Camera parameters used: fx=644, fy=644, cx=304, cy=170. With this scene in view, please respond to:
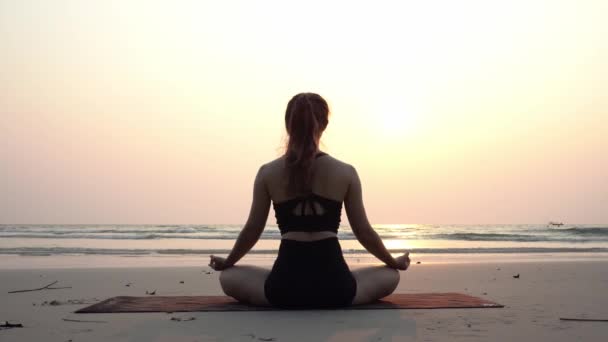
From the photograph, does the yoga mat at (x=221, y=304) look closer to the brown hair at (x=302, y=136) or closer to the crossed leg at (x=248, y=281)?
the crossed leg at (x=248, y=281)

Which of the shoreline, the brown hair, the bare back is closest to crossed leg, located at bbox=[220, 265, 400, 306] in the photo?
the bare back

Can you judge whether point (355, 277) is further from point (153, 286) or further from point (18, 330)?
point (153, 286)

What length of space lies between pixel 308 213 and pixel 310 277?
48cm

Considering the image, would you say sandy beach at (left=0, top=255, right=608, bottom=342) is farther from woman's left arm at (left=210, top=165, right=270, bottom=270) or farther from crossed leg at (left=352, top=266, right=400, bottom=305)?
woman's left arm at (left=210, top=165, right=270, bottom=270)

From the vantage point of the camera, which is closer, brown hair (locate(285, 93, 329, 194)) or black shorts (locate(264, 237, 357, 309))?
brown hair (locate(285, 93, 329, 194))

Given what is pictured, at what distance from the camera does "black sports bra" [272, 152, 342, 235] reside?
14.7ft

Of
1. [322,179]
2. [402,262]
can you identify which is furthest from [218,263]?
[402,262]

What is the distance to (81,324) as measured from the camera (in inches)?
167

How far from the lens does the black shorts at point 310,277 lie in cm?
454

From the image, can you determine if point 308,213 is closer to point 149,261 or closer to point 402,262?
point 402,262

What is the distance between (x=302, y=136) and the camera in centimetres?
444

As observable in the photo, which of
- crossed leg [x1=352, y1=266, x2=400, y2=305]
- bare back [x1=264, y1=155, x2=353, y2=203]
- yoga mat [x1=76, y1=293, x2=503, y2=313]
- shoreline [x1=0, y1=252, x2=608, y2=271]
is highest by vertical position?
bare back [x1=264, y1=155, x2=353, y2=203]

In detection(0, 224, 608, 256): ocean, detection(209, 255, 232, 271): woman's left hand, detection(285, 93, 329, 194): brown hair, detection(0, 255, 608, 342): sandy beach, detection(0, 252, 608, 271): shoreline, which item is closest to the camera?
detection(0, 255, 608, 342): sandy beach

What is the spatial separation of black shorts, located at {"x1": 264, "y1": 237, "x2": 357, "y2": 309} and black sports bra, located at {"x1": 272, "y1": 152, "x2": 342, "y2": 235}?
4.2 inches
